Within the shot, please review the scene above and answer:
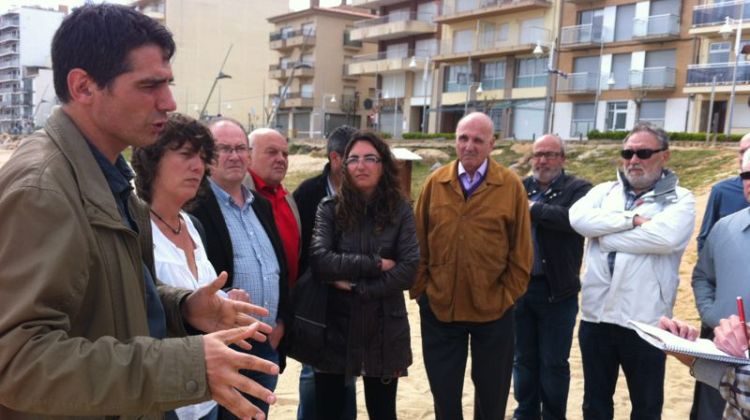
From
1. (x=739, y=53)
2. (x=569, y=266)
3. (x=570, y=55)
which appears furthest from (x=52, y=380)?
(x=570, y=55)

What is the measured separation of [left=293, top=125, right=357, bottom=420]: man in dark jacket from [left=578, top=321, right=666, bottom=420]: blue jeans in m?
1.70

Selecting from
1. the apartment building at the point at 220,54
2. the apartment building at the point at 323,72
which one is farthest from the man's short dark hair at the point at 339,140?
the apartment building at the point at 220,54

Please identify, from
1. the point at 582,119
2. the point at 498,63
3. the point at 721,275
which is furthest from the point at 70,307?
the point at 498,63

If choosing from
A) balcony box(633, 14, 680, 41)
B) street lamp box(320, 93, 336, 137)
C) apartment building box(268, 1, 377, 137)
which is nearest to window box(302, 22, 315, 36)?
apartment building box(268, 1, 377, 137)

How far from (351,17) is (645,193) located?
50.1 m

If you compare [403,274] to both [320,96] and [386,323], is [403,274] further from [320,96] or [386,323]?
[320,96]

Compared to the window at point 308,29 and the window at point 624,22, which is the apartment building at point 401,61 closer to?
the window at point 308,29

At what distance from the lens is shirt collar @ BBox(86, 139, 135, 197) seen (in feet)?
5.54

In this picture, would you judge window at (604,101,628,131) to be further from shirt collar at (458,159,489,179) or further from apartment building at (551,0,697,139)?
shirt collar at (458,159,489,179)

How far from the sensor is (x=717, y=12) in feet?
90.2

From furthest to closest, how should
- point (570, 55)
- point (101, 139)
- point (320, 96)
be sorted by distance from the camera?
1. point (320, 96)
2. point (570, 55)
3. point (101, 139)

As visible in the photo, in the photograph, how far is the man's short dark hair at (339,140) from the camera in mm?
4219

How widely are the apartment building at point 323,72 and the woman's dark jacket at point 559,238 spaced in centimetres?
4540

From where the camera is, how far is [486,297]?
395 centimetres
